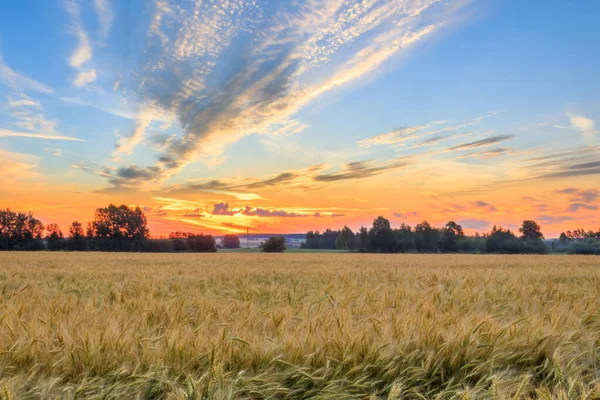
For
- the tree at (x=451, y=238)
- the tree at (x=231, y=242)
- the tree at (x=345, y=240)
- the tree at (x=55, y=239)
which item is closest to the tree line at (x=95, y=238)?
the tree at (x=55, y=239)

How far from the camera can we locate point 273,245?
56.5 m

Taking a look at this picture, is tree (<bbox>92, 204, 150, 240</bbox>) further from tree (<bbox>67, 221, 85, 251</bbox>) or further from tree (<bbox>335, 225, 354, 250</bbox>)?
tree (<bbox>335, 225, 354, 250</bbox>)

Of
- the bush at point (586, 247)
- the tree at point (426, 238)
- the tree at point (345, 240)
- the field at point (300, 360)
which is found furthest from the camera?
the tree at point (345, 240)

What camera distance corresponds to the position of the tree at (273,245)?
56344mm

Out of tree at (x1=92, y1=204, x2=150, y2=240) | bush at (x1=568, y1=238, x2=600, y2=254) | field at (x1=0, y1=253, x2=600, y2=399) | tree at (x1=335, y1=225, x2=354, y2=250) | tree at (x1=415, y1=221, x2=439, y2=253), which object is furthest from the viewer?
tree at (x1=335, y1=225, x2=354, y2=250)

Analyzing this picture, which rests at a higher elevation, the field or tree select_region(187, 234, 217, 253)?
tree select_region(187, 234, 217, 253)

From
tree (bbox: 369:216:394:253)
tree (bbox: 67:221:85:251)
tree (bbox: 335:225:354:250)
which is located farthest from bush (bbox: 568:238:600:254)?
tree (bbox: 67:221:85:251)

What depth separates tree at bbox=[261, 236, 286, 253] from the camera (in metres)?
56.3

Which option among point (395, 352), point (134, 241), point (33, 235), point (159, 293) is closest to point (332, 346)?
point (395, 352)

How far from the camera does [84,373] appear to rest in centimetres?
219

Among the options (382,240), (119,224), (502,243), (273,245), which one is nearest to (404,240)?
(382,240)

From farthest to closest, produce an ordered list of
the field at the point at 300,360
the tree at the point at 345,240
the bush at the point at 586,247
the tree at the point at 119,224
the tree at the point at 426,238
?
the tree at the point at 345,240
the tree at the point at 426,238
the tree at the point at 119,224
the bush at the point at 586,247
the field at the point at 300,360

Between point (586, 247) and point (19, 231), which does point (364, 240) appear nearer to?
point (586, 247)

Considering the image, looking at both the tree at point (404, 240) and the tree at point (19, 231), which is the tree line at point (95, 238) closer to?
the tree at point (19, 231)
